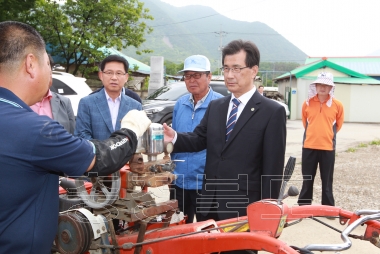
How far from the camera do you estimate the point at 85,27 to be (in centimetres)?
1681

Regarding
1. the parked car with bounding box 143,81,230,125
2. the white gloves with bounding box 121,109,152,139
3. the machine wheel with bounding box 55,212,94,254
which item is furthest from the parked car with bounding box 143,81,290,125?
the white gloves with bounding box 121,109,152,139

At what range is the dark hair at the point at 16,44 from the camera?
174 cm

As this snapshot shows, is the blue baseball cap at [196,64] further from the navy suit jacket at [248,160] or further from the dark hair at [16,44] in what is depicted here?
the dark hair at [16,44]

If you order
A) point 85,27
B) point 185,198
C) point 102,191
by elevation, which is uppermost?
point 85,27

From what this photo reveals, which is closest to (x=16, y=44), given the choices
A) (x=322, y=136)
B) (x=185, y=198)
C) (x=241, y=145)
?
A: (x=241, y=145)

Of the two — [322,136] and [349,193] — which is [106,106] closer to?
[322,136]

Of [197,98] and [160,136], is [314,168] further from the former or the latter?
[160,136]

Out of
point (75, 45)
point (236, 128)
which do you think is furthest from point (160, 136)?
point (75, 45)

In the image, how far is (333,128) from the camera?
550cm

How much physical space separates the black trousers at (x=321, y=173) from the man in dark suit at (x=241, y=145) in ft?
9.38

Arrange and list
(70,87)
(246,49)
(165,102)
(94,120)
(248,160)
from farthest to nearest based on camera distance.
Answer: (165,102) → (70,87) → (94,120) → (246,49) → (248,160)

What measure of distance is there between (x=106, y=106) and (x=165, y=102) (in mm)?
7193

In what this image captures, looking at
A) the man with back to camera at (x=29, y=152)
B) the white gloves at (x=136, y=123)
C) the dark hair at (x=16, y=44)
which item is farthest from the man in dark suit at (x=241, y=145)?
the dark hair at (x=16, y=44)

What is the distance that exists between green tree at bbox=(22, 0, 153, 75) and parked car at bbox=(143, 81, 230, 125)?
636 centimetres
